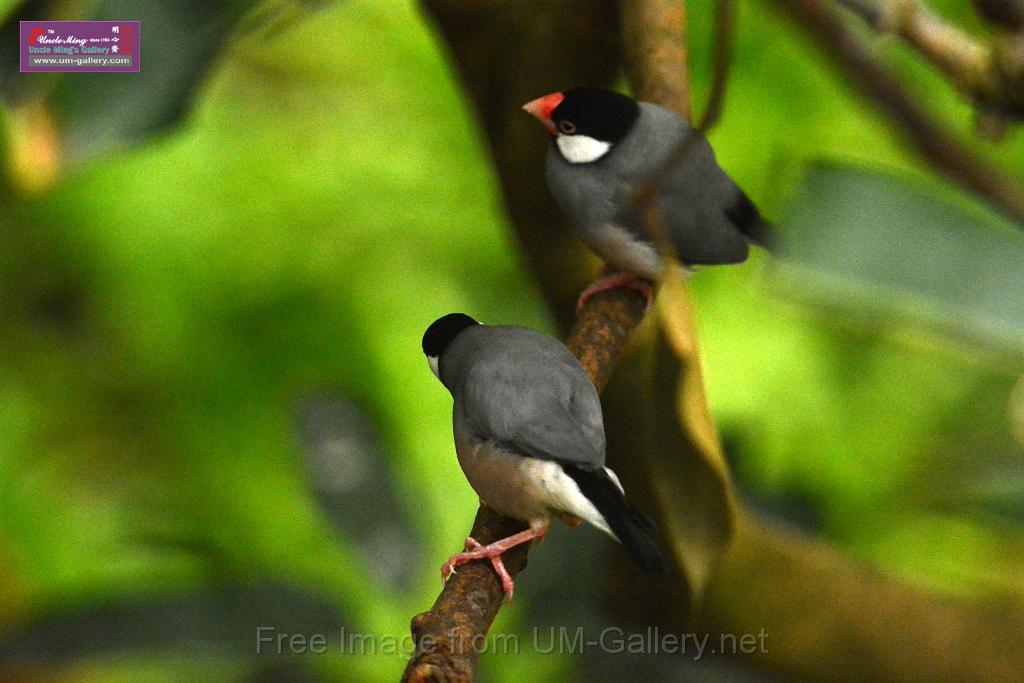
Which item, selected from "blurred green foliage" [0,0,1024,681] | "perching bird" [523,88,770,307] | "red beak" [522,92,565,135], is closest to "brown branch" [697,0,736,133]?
"perching bird" [523,88,770,307]

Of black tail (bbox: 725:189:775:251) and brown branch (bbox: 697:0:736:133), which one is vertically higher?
brown branch (bbox: 697:0:736:133)

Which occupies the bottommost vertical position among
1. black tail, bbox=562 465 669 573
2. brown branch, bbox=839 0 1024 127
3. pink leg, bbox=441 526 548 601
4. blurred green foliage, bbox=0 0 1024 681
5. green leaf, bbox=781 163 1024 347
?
blurred green foliage, bbox=0 0 1024 681

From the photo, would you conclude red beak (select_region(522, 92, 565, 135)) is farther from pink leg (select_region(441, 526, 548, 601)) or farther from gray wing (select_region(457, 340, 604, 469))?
pink leg (select_region(441, 526, 548, 601))

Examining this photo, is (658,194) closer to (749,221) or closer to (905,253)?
(749,221)

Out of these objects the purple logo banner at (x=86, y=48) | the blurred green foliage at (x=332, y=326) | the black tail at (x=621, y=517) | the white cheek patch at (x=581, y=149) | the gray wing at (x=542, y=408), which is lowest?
the blurred green foliage at (x=332, y=326)

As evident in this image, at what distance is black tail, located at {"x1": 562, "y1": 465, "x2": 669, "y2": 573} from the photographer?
0.71 m

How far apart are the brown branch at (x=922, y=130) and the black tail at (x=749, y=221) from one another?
37 centimetres

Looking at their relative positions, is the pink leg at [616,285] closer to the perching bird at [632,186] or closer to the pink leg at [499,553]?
the perching bird at [632,186]

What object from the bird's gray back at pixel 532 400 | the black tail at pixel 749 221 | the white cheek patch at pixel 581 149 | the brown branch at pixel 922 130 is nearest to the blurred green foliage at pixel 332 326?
the black tail at pixel 749 221

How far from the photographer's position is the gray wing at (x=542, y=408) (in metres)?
0.81

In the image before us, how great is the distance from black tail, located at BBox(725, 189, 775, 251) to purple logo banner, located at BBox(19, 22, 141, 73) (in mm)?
617

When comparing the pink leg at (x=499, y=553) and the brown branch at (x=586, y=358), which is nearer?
the brown branch at (x=586, y=358)

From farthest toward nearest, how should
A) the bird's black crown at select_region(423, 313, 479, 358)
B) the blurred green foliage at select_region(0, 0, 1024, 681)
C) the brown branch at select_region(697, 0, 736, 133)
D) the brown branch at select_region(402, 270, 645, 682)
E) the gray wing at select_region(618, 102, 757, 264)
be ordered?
the blurred green foliage at select_region(0, 0, 1024, 681)
the gray wing at select_region(618, 102, 757, 264)
the bird's black crown at select_region(423, 313, 479, 358)
the brown branch at select_region(697, 0, 736, 133)
the brown branch at select_region(402, 270, 645, 682)

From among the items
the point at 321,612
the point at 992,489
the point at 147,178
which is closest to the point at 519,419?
the point at 321,612
